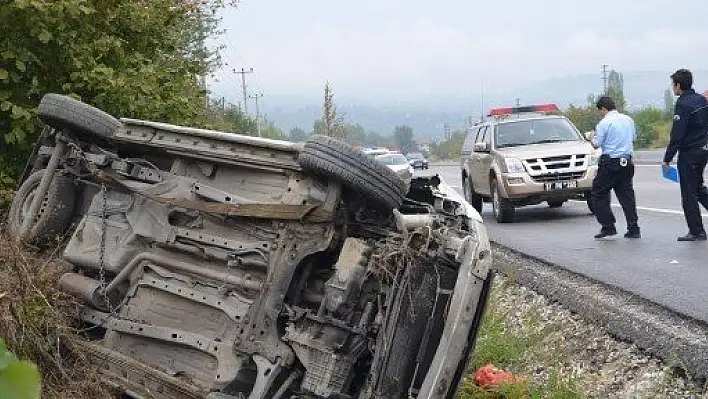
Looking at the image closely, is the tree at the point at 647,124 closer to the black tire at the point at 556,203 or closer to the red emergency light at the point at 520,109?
the red emergency light at the point at 520,109

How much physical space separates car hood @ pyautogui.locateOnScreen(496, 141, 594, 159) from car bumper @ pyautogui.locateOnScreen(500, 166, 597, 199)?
1.27ft

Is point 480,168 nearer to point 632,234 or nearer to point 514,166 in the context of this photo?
point 514,166

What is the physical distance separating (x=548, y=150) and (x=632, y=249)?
420 cm

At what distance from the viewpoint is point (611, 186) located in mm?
9570

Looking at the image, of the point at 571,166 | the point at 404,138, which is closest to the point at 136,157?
the point at 571,166

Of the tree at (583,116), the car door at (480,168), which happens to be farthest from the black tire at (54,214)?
the tree at (583,116)

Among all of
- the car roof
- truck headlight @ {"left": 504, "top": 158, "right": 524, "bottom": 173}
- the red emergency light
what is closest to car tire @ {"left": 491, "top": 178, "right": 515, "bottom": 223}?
truck headlight @ {"left": 504, "top": 158, "right": 524, "bottom": 173}

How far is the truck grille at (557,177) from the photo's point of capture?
1259 cm

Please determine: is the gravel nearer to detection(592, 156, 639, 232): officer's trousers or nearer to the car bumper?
detection(592, 156, 639, 232): officer's trousers

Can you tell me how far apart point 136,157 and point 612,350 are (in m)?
3.11

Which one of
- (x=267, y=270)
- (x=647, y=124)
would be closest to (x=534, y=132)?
(x=267, y=270)

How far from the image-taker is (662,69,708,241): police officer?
8.65 meters

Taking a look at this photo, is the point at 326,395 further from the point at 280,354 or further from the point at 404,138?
the point at 404,138

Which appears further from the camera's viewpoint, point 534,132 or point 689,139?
point 534,132
